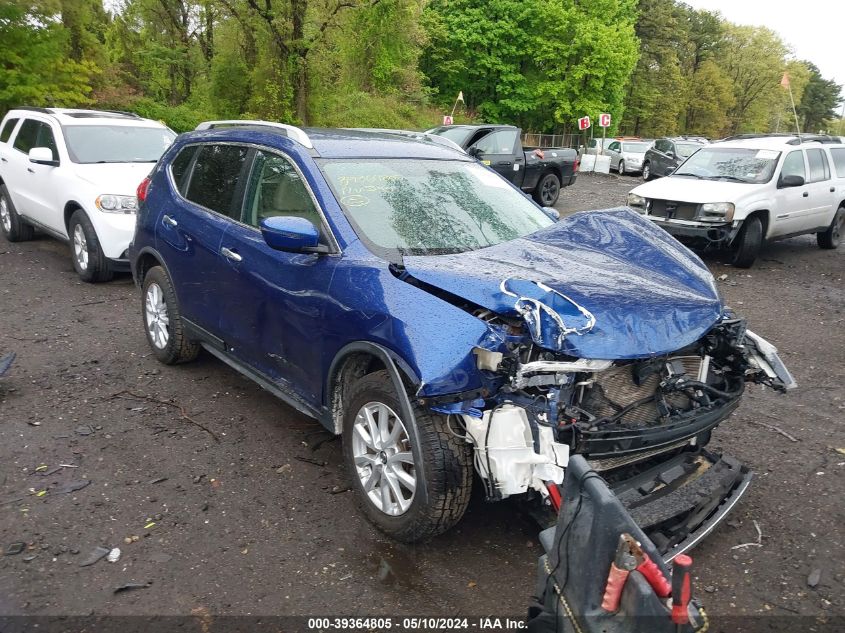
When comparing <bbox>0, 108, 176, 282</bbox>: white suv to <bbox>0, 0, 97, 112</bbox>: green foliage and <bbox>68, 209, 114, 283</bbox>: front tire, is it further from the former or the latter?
<bbox>0, 0, 97, 112</bbox>: green foliage

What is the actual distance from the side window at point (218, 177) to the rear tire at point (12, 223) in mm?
6372

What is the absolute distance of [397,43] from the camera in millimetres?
26625

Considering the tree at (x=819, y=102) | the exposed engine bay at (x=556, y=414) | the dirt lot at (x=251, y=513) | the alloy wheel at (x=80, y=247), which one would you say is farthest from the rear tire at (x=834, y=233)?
the tree at (x=819, y=102)

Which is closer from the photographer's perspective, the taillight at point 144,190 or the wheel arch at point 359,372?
the wheel arch at point 359,372

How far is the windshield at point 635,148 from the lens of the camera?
28688 mm

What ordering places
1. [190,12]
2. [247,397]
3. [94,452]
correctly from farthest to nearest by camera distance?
[190,12]
[247,397]
[94,452]

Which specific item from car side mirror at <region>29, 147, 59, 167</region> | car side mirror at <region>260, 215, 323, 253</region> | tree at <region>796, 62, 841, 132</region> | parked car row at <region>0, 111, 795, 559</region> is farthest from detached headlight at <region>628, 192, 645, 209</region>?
tree at <region>796, 62, 841, 132</region>

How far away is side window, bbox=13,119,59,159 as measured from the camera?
28.3ft

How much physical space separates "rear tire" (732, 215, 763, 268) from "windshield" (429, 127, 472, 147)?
5980 mm

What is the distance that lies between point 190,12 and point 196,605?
31.7 metres

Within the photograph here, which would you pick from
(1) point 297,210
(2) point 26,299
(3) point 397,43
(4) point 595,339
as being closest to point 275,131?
(1) point 297,210

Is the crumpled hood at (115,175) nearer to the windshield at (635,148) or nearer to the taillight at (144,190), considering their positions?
the taillight at (144,190)

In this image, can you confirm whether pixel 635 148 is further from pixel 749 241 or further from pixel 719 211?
pixel 719 211

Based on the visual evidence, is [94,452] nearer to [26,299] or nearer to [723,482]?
[723,482]
